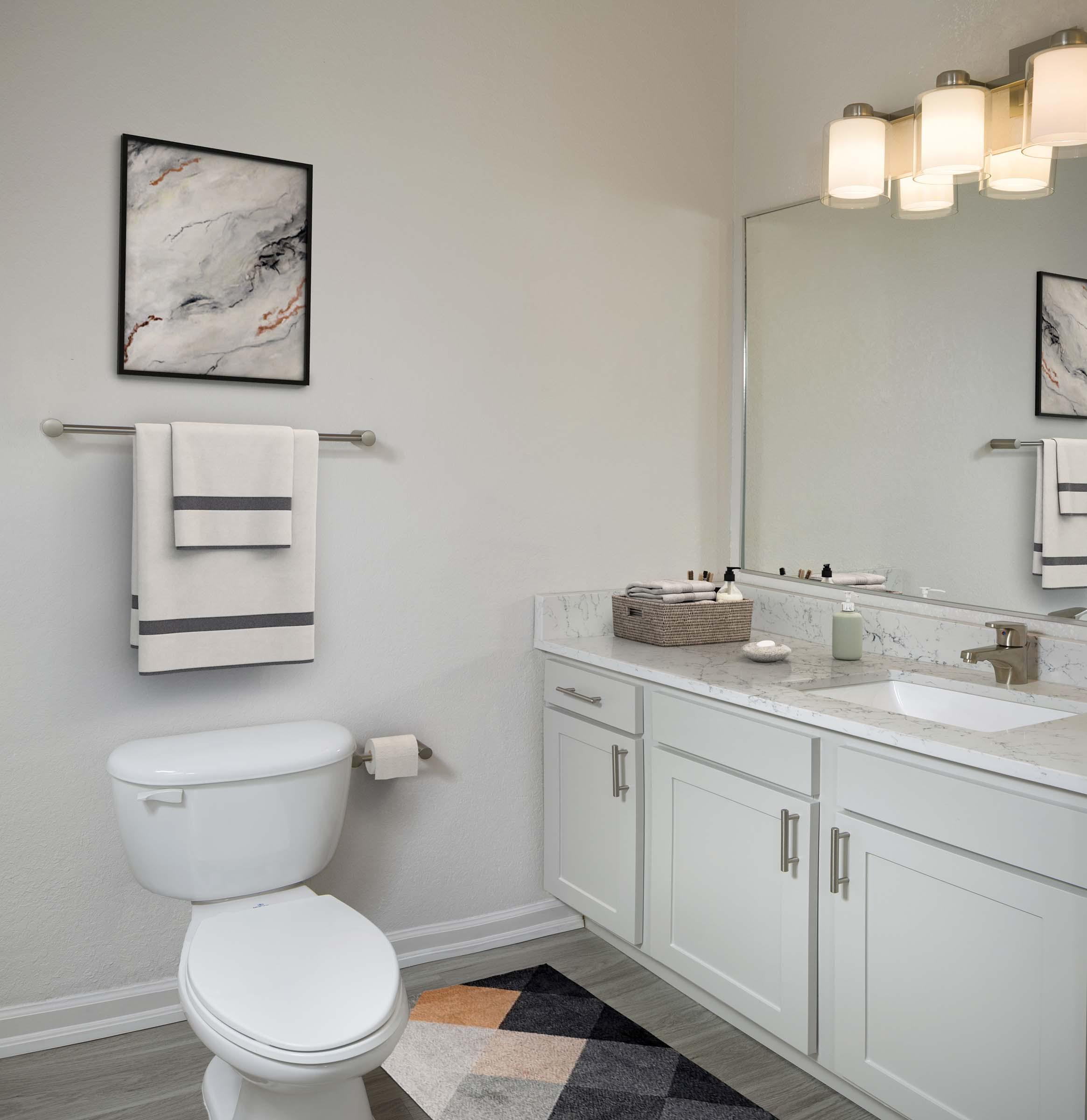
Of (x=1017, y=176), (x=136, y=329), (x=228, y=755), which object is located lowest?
(x=228, y=755)

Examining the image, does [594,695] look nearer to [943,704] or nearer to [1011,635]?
[943,704]

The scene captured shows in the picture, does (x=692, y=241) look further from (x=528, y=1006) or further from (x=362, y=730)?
(x=528, y=1006)

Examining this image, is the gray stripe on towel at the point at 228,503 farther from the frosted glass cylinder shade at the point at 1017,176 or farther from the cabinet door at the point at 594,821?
the frosted glass cylinder shade at the point at 1017,176

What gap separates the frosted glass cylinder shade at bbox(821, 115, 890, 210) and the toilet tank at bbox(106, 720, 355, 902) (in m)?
1.78

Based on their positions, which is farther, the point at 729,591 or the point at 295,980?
the point at 729,591

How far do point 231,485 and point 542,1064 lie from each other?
1389 millimetres

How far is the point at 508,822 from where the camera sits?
8.61 ft

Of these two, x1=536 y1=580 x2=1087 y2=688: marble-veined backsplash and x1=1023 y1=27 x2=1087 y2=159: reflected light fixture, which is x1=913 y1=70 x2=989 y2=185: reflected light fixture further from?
x1=536 y1=580 x2=1087 y2=688: marble-veined backsplash

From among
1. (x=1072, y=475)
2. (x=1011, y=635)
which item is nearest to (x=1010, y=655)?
(x=1011, y=635)

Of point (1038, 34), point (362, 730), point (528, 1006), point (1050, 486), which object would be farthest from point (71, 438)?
point (1038, 34)

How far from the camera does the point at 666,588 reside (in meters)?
2.53

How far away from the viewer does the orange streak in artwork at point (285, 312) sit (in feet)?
7.27

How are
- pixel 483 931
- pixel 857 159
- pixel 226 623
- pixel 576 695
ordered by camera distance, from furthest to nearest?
pixel 483 931 < pixel 576 695 < pixel 857 159 < pixel 226 623

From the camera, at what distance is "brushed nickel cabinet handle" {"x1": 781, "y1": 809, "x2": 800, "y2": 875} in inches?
72.4
